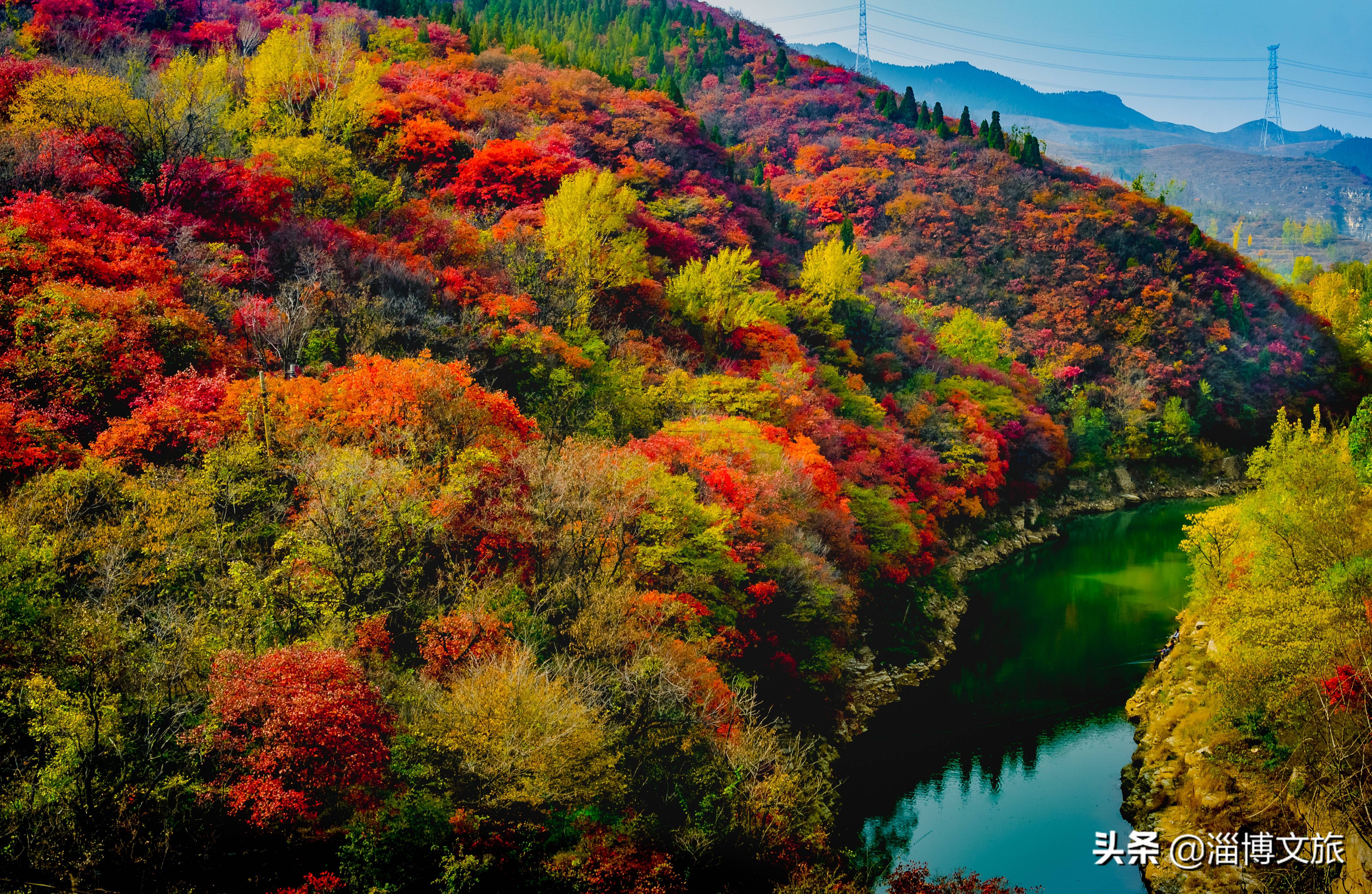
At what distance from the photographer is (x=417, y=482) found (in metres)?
21.8

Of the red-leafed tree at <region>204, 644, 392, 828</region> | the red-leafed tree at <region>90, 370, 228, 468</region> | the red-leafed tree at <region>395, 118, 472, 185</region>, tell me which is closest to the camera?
the red-leafed tree at <region>204, 644, 392, 828</region>

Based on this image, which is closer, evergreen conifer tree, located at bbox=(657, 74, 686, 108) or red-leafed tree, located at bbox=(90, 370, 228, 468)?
red-leafed tree, located at bbox=(90, 370, 228, 468)

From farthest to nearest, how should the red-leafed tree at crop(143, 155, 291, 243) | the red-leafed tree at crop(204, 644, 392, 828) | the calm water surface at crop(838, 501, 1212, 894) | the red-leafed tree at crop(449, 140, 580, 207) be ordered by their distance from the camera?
the red-leafed tree at crop(449, 140, 580, 207), the red-leafed tree at crop(143, 155, 291, 243), the calm water surface at crop(838, 501, 1212, 894), the red-leafed tree at crop(204, 644, 392, 828)

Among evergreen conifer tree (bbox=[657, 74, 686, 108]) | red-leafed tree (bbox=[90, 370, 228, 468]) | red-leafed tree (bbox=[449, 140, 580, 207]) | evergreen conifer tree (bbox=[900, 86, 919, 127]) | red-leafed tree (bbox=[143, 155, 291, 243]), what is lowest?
red-leafed tree (bbox=[90, 370, 228, 468])

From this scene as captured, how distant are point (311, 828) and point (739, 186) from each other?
65.9m

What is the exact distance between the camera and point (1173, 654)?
1268 inches

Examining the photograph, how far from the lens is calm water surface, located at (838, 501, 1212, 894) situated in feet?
77.0

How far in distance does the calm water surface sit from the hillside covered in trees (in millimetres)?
2257

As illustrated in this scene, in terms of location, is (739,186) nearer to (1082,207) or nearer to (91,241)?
(1082,207)

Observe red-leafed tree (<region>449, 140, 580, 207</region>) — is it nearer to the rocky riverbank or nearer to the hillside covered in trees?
the hillside covered in trees

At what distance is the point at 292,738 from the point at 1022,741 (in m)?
24.9

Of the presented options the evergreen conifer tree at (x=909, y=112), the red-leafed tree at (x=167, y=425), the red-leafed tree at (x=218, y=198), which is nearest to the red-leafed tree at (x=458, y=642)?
the red-leafed tree at (x=167, y=425)

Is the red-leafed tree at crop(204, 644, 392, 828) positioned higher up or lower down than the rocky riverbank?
higher up

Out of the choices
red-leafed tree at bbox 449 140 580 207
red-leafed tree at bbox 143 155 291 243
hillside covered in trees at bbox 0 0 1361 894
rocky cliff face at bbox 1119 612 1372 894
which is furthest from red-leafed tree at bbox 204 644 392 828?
red-leafed tree at bbox 449 140 580 207
